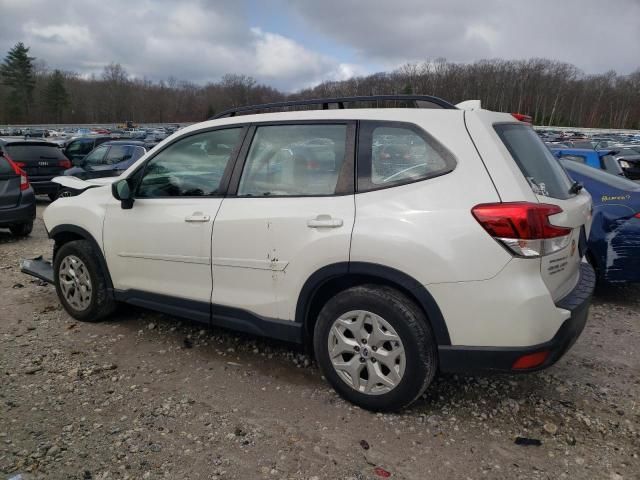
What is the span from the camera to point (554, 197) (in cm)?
279

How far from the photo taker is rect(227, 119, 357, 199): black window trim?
2953mm

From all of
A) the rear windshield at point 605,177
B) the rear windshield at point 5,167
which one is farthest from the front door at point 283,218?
the rear windshield at point 5,167

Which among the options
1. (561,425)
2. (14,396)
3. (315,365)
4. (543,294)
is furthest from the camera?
(315,365)

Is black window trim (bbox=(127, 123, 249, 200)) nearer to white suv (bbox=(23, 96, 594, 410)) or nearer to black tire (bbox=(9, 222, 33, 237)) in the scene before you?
white suv (bbox=(23, 96, 594, 410))

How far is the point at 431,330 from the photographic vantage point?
2.72m

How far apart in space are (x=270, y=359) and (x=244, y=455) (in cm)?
117

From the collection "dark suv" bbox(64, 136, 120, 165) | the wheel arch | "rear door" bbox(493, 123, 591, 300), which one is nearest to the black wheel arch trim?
the wheel arch

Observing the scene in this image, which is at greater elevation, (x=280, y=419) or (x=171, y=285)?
(x=171, y=285)

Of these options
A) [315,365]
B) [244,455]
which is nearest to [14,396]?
[244,455]

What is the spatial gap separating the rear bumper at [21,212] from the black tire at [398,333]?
22.4 feet

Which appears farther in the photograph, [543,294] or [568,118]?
[568,118]

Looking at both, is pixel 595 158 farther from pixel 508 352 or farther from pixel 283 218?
pixel 283 218

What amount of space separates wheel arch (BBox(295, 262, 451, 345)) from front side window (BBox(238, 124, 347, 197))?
0.49m

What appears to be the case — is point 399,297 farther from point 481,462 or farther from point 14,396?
point 14,396
